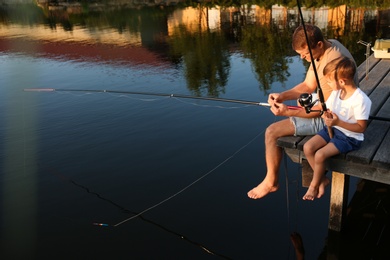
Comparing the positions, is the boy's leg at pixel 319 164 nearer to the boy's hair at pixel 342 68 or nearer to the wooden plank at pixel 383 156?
the wooden plank at pixel 383 156

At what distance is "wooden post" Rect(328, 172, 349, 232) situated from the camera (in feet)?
16.0

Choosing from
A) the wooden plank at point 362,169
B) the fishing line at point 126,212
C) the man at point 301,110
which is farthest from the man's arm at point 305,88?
the fishing line at point 126,212

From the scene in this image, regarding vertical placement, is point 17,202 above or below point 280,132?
below

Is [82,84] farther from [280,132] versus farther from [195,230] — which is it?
[280,132]

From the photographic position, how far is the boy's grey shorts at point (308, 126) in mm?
4320

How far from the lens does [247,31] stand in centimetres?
2605

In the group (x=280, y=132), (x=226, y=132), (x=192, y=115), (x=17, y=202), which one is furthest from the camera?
(x=192, y=115)

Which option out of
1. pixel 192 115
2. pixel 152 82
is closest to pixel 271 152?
pixel 192 115

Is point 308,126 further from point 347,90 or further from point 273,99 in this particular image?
point 347,90

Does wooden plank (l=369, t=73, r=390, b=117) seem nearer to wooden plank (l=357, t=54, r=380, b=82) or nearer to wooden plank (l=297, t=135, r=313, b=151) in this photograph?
wooden plank (l=357, t=54, r=380, b=82)

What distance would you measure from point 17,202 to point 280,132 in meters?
4.97

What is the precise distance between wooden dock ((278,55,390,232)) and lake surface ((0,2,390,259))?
2.65ft

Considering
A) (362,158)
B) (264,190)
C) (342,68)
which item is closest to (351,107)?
(342,68)

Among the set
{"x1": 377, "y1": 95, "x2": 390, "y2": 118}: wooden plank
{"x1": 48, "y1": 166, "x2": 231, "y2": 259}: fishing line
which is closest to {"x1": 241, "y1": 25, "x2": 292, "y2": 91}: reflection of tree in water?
{"x1": 48, "y1": 166, "x2": 231, "y2": 259}: fishing line
